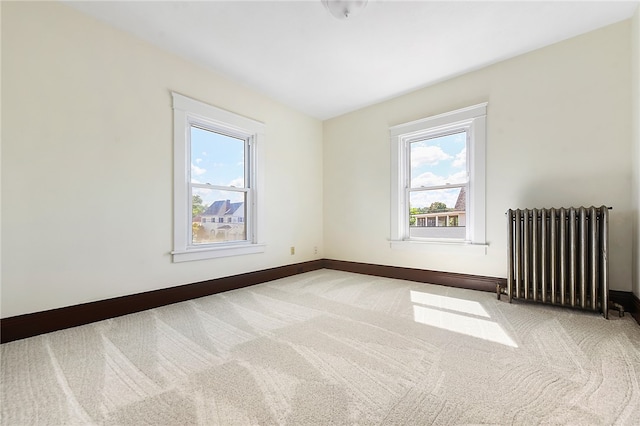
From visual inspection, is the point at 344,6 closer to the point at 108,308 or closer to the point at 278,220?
the point at 278,220

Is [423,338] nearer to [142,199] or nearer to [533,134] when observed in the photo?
[533,134]

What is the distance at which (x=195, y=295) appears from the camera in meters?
2.85

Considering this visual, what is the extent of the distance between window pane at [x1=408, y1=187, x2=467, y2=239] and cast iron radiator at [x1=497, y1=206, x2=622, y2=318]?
69 cm

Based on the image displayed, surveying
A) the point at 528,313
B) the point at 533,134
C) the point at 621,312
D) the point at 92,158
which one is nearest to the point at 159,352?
the point at 92,158

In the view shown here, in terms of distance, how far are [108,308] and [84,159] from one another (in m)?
1.26

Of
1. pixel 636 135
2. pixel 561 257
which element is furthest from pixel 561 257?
pixel 636 135

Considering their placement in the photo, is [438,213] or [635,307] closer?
[635,307]

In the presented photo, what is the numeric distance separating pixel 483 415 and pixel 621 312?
206cm

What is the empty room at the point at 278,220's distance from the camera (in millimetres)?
1341

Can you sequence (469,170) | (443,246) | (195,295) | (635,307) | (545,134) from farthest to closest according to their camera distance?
(443,246)
(469,170)
(195,295)
(545,134)
(635,307)

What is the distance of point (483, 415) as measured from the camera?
44.1 inches

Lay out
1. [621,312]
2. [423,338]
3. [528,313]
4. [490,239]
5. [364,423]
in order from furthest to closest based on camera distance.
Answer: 1. [490,239]
2. [528,313]
3. [621,312]
4. [423,338]
5. [364,423]

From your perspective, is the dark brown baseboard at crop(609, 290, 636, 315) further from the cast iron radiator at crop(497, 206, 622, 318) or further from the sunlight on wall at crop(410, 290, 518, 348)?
the sunlight on wall at crop(410, 290, 518, 348)

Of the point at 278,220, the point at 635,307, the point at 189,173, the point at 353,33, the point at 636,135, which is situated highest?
the point at 353,33
